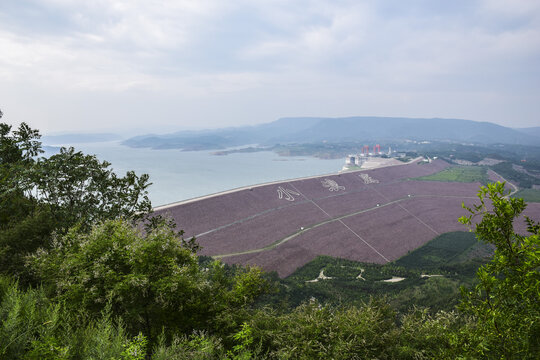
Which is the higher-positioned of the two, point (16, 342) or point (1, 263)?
point (16, 342)

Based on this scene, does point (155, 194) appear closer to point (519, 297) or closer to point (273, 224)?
point (273, 224)

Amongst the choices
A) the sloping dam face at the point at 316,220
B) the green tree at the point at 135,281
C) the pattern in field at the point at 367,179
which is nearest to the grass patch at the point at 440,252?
the sloping dam face at the point at 316,220

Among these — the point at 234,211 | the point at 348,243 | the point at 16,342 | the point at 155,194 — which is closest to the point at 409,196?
the point at 348,243

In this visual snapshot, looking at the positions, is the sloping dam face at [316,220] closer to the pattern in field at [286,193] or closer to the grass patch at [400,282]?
the pattern in field at [286,193]

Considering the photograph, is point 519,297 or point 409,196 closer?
point 519,297

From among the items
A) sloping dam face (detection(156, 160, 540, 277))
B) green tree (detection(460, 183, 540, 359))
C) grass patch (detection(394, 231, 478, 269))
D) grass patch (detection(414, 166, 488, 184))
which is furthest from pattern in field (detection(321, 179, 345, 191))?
green tree (detection(460, 183, 540, 359))

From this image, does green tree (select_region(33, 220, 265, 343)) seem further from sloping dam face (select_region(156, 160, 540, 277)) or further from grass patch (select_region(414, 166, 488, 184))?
grass patch (select_region(414, 166, 488, 184))

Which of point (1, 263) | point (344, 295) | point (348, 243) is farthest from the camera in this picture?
point (348, 243)
